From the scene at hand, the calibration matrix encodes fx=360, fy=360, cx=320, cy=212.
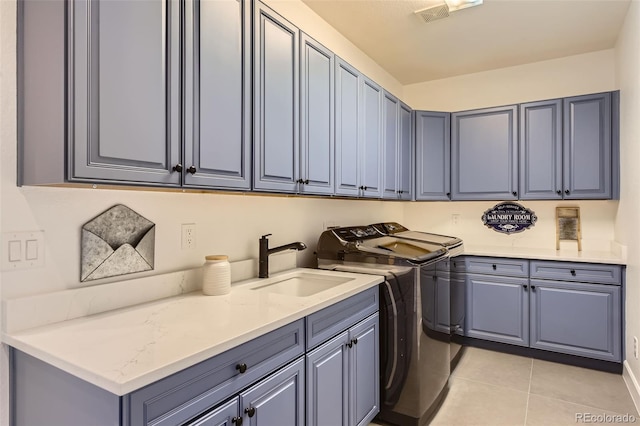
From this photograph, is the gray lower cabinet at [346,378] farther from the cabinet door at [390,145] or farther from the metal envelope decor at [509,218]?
the metal envelope decor at [509,218]

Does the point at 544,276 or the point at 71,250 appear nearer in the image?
the point at 71,250

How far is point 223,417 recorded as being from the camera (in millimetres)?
1115

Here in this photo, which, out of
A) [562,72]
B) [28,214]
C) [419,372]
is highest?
[562,72]

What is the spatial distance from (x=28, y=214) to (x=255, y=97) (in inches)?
38.4

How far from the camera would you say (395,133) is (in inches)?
127

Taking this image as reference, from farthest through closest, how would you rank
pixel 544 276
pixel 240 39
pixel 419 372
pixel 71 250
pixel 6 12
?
pixel 544 276
pixel 419 372
pixel 240 39
pixel 71 250
pixel 6 12

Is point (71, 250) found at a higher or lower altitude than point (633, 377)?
higher

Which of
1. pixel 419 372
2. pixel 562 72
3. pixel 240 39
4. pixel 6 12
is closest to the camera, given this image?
pixel 6 12

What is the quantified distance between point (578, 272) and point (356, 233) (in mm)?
1847

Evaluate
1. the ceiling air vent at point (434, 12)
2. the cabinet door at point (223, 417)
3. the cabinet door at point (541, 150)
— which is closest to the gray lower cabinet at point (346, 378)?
the cabinet door at point (223, 417)

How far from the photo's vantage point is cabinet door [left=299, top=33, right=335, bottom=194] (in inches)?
79.3

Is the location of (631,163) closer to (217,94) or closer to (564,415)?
(564,415)

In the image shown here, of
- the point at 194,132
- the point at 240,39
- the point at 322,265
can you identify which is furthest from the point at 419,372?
the point at 240,39

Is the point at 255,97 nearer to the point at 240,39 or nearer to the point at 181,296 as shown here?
the point at 240,39
